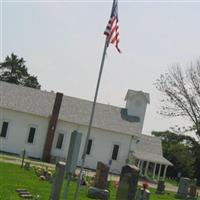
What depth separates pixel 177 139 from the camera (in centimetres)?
7206

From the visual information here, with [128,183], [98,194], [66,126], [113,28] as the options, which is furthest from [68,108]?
[128,183]

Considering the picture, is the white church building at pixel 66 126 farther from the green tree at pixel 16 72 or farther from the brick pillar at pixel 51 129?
the green tree at pixel 16 72

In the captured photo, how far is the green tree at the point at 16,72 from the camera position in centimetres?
9706

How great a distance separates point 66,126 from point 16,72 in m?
45.0

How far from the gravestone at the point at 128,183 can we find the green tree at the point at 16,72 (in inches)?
3106

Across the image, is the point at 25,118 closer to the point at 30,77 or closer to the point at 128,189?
the point at 128,189

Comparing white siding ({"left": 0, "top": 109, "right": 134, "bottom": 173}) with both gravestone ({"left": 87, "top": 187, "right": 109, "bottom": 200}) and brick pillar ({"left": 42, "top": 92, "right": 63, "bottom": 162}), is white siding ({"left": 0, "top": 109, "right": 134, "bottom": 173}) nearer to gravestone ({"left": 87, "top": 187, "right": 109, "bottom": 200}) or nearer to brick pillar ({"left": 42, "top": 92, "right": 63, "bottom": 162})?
brick pillar ({"left": 42, "top": 92, "right": 63, "bottom": 162})

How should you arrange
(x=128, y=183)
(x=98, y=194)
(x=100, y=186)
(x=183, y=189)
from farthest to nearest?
(x=183, y=189)
(x=100, y=186)
(x=98, y=194)
(x=128, y=183)

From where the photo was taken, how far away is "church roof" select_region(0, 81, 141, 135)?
54656 mm

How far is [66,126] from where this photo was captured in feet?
178

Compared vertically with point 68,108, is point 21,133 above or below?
below

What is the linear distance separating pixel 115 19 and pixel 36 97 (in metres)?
36.5

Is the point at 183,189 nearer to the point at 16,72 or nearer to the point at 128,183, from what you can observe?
the point at 128,183

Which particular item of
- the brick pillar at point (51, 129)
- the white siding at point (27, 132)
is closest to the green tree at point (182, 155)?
the white siding at point (27, 132)
